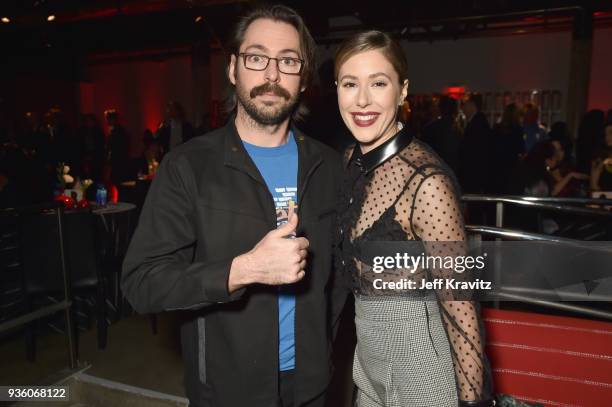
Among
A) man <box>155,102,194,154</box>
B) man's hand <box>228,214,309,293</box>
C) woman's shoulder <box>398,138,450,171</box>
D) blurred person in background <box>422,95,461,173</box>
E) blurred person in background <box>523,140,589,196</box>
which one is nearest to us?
man's hand <box>228,214,309,293</box>

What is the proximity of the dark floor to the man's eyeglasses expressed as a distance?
211 centimetres

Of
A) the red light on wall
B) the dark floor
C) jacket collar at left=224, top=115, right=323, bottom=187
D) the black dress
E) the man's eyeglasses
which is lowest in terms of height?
the dark floor

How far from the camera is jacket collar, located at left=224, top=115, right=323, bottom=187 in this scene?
5.14 ft

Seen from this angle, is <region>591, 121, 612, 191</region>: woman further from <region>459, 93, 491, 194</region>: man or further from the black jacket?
the black jacket

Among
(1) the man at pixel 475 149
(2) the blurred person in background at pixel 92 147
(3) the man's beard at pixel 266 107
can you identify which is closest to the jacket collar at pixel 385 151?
(3) the man's beard at pixel 266 107

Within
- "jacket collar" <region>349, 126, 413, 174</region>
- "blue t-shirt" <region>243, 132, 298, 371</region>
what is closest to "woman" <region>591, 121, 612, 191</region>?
"jacket collar" <region>349, 126, 413, 174</region>

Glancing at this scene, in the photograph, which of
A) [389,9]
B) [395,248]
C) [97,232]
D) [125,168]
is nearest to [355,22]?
[389,9]

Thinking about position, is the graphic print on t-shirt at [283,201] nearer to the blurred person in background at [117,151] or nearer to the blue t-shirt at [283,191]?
the blue t-shirt at [283,191]

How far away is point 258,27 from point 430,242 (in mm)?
1016

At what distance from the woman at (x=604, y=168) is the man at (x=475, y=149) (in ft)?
3.82

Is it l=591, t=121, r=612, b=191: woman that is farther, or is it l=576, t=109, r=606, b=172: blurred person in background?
l=576, t=109, r=606, b=172: blurred person in background

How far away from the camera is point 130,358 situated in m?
3.46

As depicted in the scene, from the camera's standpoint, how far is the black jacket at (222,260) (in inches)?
58.0

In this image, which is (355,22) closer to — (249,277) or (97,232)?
(97,232)
